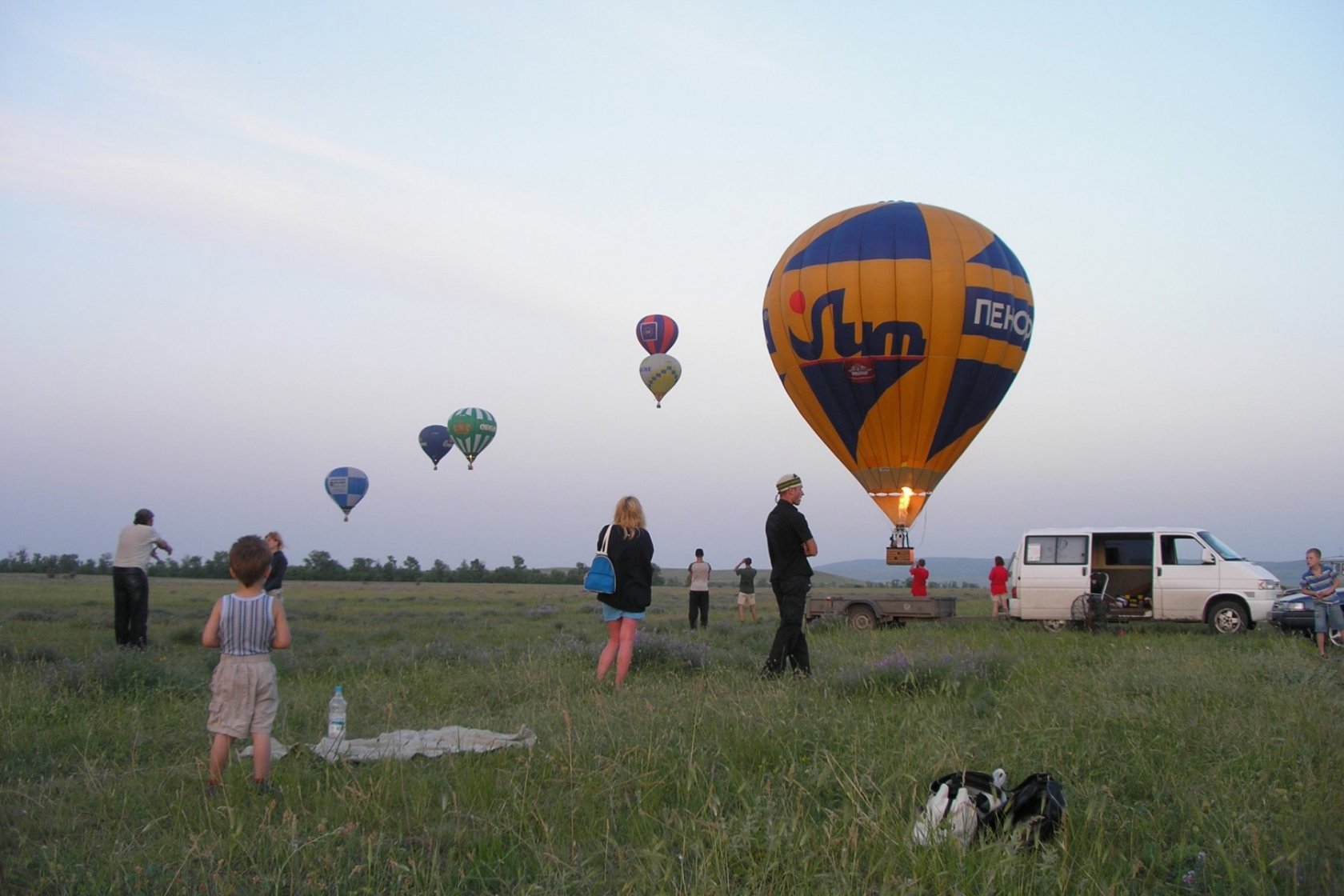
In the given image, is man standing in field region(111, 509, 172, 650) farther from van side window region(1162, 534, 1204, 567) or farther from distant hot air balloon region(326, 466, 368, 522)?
distant hot air balloon region(326, 466, 368, 522)

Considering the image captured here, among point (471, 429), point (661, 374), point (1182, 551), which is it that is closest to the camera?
point (1182, 551)

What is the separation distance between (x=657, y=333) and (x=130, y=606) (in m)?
29.0

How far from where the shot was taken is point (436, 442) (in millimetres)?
49312

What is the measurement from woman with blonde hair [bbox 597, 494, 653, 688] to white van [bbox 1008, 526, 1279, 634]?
1184 centimetres

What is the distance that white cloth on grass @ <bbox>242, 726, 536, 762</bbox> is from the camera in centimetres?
649

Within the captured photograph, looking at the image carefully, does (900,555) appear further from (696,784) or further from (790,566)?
(696,784)

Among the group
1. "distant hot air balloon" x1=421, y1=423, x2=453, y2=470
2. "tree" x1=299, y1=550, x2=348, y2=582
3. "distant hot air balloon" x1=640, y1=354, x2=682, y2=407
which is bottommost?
"tree" x1=299, y1=550, x2=348, y2=582

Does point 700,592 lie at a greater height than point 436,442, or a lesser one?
lesser

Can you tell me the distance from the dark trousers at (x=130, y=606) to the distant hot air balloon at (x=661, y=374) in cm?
2784

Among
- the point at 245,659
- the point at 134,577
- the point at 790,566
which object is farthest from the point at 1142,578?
the point at 245,659

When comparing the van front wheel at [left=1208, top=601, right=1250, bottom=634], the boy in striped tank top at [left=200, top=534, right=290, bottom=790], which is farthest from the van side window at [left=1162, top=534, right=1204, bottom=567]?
the boy in striped tank top at [left=200, top=534, right=290, bottom=790]

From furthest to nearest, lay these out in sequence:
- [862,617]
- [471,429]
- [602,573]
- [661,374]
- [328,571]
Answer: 1. [328,571]
2. [471,429]
3. [661,374]
4. [862,617]
5. [602,573]

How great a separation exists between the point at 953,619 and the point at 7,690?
19.7m

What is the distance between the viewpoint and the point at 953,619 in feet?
80.5
